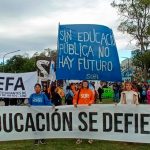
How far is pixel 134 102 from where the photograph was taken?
13.5m

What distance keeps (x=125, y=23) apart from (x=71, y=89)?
1511 inches

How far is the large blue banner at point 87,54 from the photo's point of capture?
13.1 meters

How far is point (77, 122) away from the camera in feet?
44.5

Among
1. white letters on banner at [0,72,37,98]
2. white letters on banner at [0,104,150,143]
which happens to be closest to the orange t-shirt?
white letters on banner at [0,104,150,143]

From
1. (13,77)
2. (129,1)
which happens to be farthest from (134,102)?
(129,1)

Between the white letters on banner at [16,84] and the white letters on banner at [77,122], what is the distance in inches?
211

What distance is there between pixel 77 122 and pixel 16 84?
6372mm

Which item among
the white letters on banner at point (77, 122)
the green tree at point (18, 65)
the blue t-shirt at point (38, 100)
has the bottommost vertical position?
the white letters on banner at point (77, 122)

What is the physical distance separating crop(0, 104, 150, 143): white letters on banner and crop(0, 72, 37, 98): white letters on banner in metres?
5.35

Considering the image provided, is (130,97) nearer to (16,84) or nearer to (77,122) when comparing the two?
(77,122)

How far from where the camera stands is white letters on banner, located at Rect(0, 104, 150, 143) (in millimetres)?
13038

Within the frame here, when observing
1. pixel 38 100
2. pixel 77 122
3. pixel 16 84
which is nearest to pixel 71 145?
pixel 77 122

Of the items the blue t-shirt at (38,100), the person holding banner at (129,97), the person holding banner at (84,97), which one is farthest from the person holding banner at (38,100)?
the person holding banner at (129,97)

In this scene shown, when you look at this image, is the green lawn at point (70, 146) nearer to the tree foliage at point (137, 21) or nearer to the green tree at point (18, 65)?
the tree foliage at point (137, 21)
